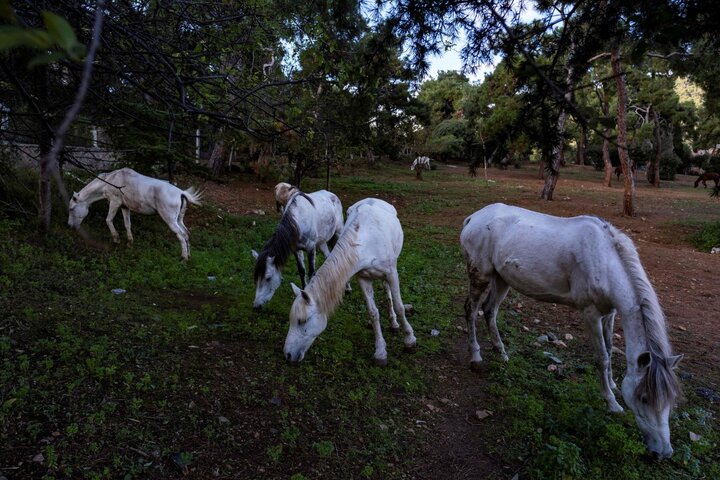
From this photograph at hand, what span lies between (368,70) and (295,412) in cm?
304

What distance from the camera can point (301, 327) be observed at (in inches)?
170

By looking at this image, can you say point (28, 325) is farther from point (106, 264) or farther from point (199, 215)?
point (199, 215)

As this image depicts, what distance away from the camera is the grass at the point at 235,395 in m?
3.01

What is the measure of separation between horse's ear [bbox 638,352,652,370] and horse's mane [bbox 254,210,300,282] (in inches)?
161

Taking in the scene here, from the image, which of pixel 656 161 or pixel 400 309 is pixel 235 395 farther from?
pixel 656 161

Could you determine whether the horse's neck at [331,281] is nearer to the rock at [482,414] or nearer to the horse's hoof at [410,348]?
the horse's hoof at [410,348]

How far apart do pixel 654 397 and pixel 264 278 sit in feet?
13.8

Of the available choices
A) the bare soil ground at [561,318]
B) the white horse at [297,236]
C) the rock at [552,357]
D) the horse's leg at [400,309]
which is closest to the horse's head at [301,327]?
the horse's leg at [400,309]

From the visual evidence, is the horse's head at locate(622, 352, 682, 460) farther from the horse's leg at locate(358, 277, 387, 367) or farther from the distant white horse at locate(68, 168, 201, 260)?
the distant white horse at locate(68, 168, 201, 260)

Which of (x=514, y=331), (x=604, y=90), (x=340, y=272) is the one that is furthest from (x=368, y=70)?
(x=604, y=90)

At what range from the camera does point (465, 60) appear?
392 centimetres

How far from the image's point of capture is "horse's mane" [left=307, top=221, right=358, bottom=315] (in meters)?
4.39

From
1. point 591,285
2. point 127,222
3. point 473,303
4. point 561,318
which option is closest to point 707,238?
point 561,318

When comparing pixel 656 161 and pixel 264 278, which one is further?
pixel 656 161
